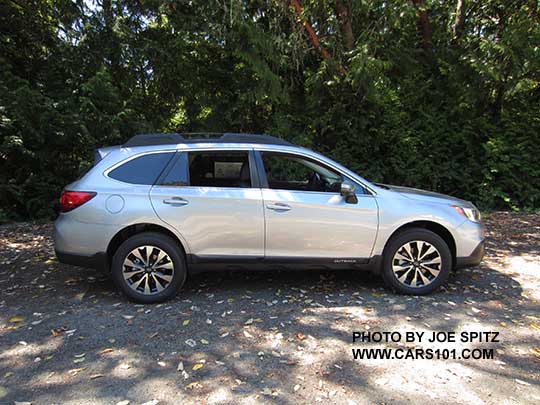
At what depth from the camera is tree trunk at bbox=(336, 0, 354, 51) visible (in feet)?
26.5

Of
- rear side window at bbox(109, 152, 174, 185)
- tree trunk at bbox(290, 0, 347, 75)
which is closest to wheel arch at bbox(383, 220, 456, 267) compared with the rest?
rear side window at bbox(109, 152, 174, 185)

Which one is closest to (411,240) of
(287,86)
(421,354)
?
(421,354)

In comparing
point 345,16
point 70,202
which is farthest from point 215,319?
point 345,16

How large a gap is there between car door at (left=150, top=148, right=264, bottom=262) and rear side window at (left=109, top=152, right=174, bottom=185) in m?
0.08

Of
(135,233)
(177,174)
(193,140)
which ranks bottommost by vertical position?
(135,233)

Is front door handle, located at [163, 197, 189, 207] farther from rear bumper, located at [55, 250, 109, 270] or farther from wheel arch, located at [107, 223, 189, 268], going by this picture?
rear bumper, located at [55, 250, 109, 270]

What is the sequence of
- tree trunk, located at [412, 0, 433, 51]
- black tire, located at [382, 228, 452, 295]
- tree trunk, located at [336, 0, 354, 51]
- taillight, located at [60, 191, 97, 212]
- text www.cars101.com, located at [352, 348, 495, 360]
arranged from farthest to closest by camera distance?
tree trunk, located at [412, 0, 433, 51] → tree trunk, located at [336, 0, 354, 51] → black tire, located at [382, 228, 452, 295] → taillight, located at [60, 191, 97, 212] → text www.cars101.com, located at [352, 348, 495, 360]

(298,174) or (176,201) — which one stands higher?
(298,174)

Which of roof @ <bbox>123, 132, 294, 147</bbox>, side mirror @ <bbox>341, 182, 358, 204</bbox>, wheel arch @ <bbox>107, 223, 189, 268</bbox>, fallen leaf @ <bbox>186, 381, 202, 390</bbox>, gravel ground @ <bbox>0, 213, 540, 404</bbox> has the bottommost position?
fallen leaf @ <bbox>186, 381, 202, 390</bbox>

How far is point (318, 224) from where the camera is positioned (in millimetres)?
4129

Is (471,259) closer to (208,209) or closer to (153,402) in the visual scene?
(208,209)

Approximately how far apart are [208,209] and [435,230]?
243 cm

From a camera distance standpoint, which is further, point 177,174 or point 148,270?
point 177,174

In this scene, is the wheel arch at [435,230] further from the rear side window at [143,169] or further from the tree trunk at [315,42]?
the tree trunk at [315,42]
